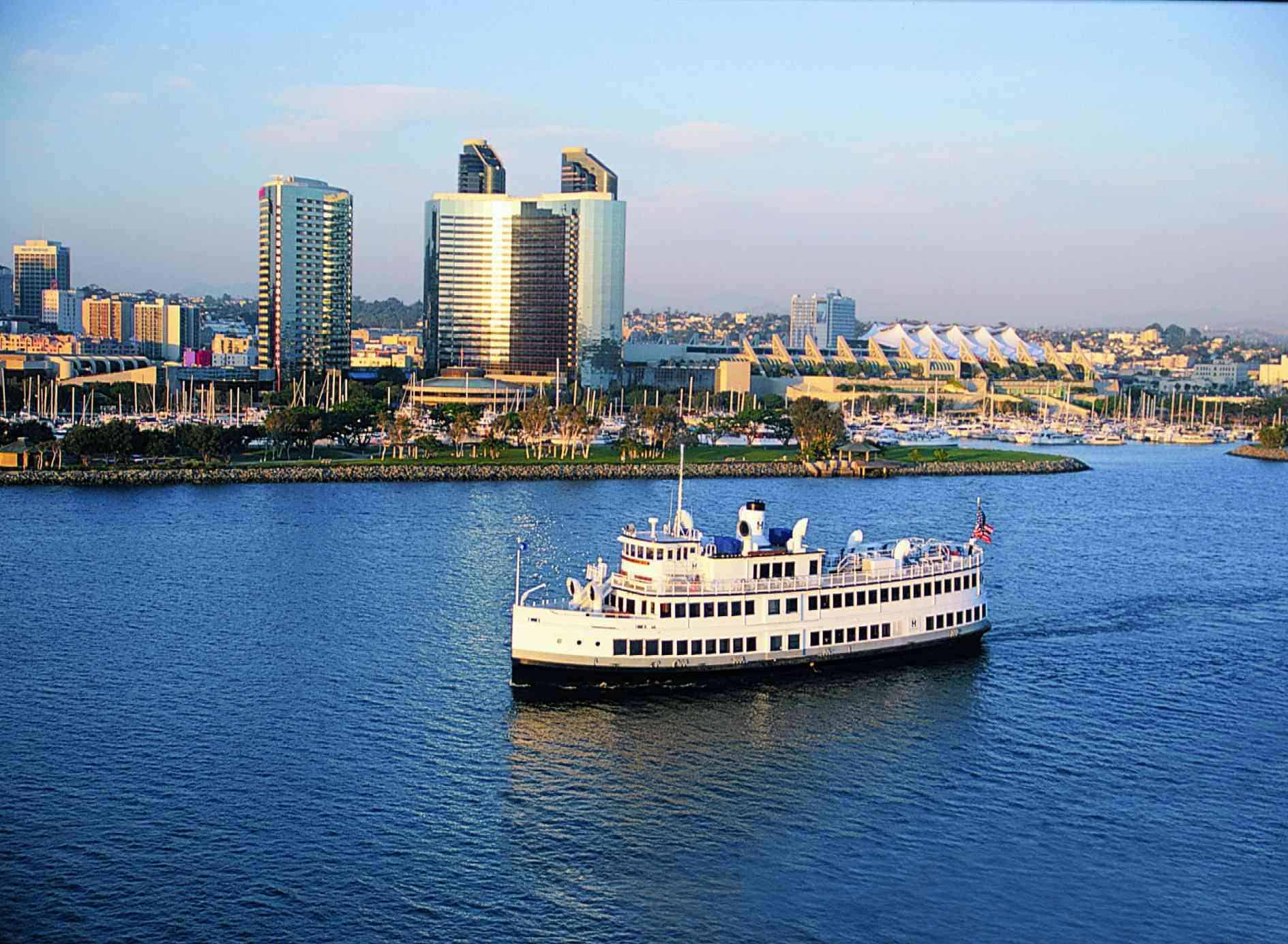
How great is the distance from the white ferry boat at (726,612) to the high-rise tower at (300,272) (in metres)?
49.8

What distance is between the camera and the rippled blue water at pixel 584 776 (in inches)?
383

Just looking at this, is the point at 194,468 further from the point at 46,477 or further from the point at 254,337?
the point at 254,337

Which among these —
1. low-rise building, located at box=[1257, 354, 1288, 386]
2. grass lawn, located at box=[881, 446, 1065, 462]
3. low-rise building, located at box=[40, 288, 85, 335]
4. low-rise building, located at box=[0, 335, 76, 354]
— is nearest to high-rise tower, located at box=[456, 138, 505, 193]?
low-rise building, located at box=[0, 335, 76, 354]

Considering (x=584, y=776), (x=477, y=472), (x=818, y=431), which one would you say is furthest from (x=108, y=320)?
(x=584, y=776)

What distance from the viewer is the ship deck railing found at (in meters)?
14.8

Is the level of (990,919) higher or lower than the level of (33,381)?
lower

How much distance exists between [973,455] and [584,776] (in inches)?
1330

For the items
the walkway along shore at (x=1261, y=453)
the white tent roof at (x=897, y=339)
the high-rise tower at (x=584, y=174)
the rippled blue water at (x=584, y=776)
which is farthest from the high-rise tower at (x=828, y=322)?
the rippled blue water at (x=584, y=776)

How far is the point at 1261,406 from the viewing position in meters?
67.9

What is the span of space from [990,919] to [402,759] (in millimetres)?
5433

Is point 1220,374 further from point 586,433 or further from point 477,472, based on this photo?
point 477,472

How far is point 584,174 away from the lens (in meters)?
71.2

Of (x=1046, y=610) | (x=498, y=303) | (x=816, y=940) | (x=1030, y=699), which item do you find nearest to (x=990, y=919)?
(x=816, y=940)

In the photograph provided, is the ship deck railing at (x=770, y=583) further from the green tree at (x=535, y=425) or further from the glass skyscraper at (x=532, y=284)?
the glass skyscraper at (x=532, y=284)
